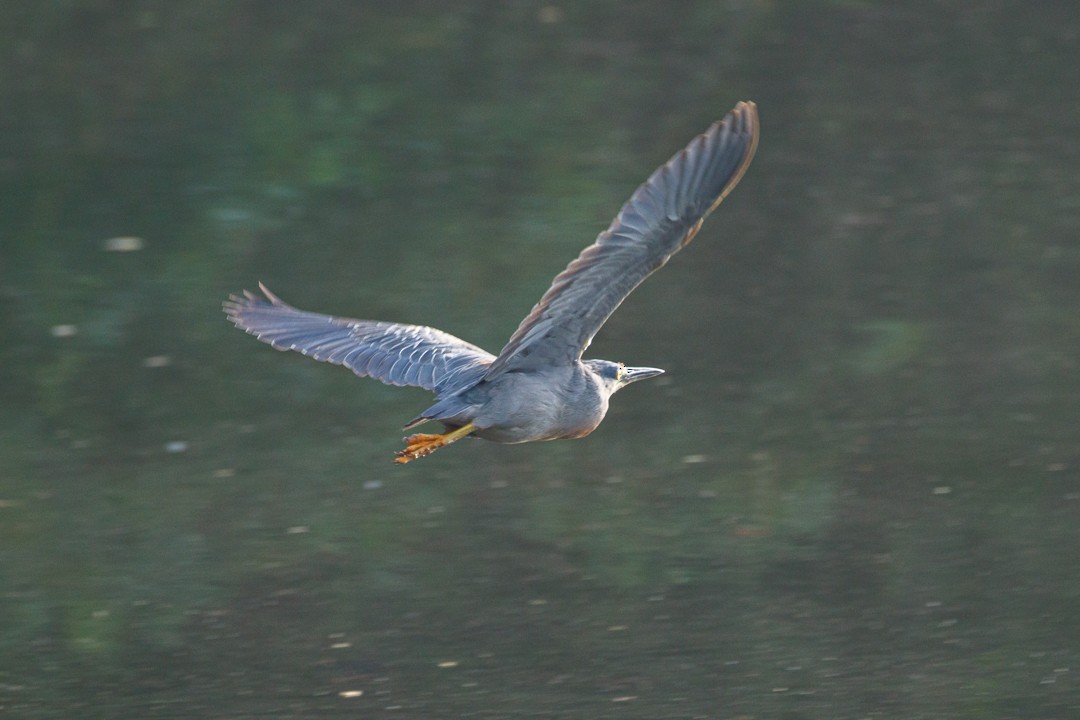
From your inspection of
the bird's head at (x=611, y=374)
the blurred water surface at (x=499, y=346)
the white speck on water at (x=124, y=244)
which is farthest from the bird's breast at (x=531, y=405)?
the white speck on water at (x=124, y=244)

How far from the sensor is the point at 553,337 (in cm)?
500

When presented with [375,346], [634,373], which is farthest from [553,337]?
[375,346]

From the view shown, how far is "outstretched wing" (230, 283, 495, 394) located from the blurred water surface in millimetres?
889

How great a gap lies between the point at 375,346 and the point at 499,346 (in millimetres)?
1640

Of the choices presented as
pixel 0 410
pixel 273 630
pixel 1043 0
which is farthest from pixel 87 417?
pixel 1043 0

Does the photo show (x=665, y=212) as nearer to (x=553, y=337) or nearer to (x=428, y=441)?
(x=553, y=337)

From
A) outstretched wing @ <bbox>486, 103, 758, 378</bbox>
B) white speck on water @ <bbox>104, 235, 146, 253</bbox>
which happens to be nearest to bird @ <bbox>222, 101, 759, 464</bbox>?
outstretched wing @ <bbox>486, 103, 758, 378</bbox>

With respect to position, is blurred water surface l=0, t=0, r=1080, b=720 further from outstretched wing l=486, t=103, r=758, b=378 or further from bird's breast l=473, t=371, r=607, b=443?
outstretched wing l=486, t=103, r=758, b=378

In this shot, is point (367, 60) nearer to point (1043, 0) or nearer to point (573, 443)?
point (573, 443)

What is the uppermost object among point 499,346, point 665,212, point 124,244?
point 665,212

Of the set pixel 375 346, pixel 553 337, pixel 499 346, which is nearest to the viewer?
pixel 553 337

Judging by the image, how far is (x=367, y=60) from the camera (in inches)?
358

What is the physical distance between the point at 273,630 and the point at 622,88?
4374 mm

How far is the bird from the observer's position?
15.2 ft
